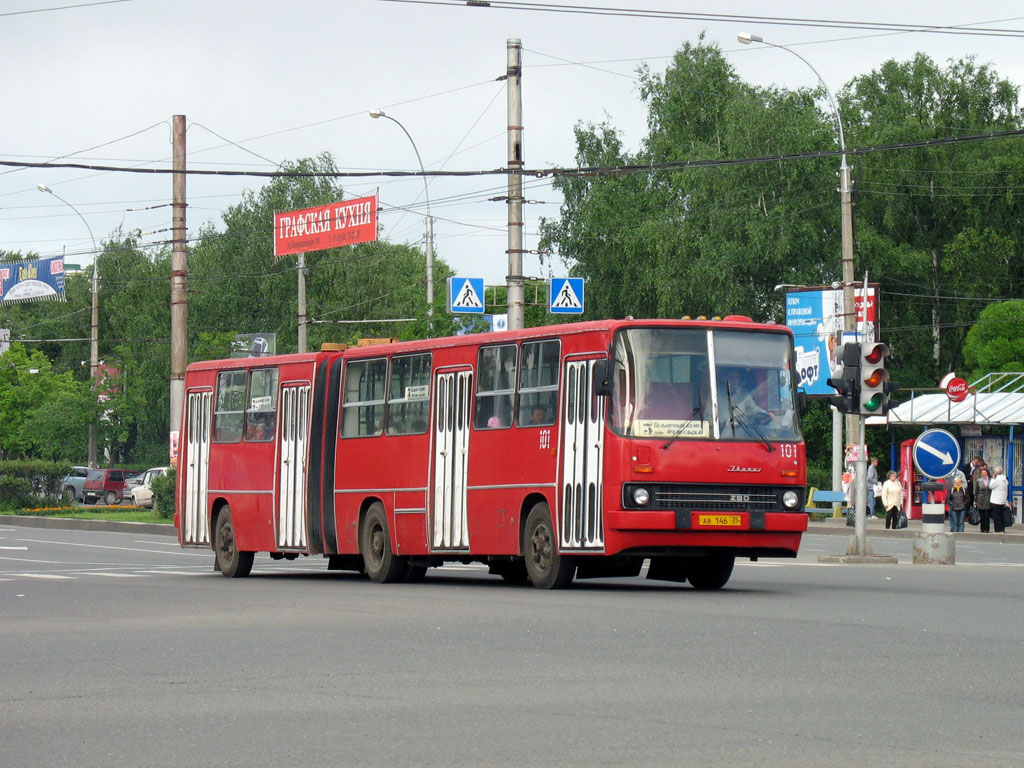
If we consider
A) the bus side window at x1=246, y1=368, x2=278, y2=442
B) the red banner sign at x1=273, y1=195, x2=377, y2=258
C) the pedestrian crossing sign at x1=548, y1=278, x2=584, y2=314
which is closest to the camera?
the bus side window at x1=246, y1=368, x2=278, y2=442

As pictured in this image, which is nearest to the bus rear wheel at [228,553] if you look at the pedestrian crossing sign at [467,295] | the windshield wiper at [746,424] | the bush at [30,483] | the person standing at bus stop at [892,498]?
the windshield wiper at [746,424]

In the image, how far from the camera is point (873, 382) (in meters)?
27.0

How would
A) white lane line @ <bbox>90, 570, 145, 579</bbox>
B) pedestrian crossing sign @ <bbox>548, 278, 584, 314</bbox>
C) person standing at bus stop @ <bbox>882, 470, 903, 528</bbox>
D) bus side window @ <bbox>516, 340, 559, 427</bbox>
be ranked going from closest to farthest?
1. bus side window @ <bbox>516, 340, 559, 427</bbox>
2. white lane line @ <bbox>90, 570, 145, 579</bbox>
3. pedestrian crossing sign @ <bbox>548, 278, 584, 314</bbox>
4. person standing at bus stop @ <bbox>882, 470, 903, 528</bbox>

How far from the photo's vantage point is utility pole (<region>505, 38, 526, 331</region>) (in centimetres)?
3150

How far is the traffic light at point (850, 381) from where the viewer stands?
2677 centimetres

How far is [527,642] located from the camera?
13719 millimetres

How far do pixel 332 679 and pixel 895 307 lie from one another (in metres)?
65.0

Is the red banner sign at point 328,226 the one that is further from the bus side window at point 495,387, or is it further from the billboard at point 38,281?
the bus side window at point 495,387

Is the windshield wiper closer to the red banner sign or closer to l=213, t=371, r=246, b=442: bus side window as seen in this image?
l=213, t=371, r=246, b=442: bus side window

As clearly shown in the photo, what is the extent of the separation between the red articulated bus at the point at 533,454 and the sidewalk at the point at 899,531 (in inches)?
654

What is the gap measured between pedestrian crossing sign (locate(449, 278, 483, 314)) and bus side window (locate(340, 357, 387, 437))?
52.9ft

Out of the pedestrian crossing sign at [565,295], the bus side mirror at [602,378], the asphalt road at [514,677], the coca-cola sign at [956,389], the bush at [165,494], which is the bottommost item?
the asphalt road at [514,677]

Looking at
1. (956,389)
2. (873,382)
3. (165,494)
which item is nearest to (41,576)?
(873,382)

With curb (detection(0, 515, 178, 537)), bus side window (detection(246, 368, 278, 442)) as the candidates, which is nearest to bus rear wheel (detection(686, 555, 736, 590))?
bus side window (detection(246, 368, 278, 442))
